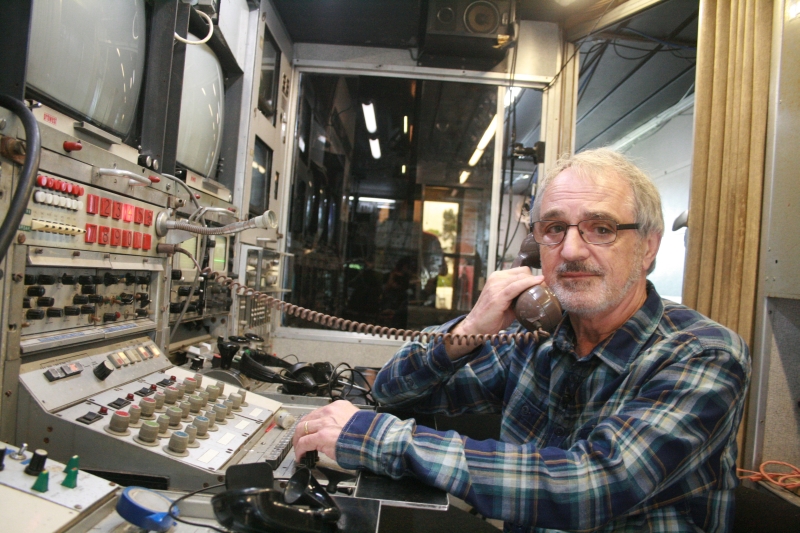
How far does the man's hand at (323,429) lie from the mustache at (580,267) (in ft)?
1.89

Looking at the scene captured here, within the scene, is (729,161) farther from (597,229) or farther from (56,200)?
(56,200)

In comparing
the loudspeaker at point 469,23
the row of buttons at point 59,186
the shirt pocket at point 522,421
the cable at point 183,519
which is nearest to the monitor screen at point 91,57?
the row of buttons at point 59,186

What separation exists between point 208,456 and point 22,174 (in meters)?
0.57

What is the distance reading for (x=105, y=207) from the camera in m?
1.15

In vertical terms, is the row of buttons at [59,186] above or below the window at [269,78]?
below

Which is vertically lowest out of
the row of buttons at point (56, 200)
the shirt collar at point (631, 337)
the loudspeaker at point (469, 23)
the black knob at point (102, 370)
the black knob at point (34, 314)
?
the black knob at point (102, 370)

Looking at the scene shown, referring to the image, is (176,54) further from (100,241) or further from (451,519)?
(451,519)

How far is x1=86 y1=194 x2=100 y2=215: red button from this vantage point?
109cm

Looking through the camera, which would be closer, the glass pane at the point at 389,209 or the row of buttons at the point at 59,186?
the row of buttons at the point at 59,186

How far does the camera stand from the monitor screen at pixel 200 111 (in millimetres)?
1685

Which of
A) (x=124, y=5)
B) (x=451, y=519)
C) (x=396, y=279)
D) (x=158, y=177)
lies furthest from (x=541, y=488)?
(x=396, y=279)

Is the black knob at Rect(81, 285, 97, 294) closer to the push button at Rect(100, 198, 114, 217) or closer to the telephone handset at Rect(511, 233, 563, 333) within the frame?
the push button at Rect(100, 198, 114, 217)

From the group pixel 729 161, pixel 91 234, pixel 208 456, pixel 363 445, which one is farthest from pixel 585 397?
pixel 729 161

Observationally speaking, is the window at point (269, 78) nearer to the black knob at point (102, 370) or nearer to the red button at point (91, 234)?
the red button at point (91, 234)
